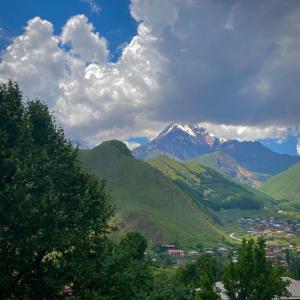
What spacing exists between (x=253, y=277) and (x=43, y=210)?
72.6 ft

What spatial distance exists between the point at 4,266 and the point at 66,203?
7.82m

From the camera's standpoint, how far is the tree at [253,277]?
42156 millimetres

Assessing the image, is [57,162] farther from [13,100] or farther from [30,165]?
[13,100]

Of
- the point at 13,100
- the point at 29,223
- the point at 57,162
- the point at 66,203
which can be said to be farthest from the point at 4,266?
the point at 13,100

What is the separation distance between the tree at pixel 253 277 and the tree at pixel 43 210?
13.8 meters

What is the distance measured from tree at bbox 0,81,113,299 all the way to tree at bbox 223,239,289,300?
13816 millimetres

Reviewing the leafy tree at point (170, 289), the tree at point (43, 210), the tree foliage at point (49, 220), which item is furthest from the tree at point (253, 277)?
the leafy tree at point (170, 289)

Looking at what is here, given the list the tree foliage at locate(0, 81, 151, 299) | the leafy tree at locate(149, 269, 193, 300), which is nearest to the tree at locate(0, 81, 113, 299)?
the tree foliage at locate(0, 81, 151, 299)

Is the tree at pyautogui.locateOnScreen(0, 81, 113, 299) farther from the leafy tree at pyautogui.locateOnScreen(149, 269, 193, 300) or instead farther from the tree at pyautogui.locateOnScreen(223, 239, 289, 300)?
the leafy tree at pyautogui.locateOnScreen(149, 269, 193, 300)

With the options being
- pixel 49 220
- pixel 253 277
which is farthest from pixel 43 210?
pixel 253 277

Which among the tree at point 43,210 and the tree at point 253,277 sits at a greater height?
the tree at point 43,210

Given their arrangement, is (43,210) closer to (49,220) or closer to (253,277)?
(49,220)

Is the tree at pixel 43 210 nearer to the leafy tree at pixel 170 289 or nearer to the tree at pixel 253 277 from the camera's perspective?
the tree at pixel 253 277

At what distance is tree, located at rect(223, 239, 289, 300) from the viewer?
42.2 meters
